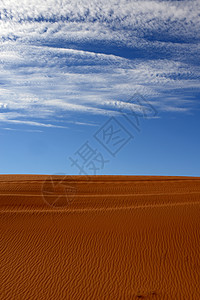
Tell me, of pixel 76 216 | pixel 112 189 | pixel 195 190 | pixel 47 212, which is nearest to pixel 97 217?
pixel 76 216

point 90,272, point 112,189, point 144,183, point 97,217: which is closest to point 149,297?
point 90,272

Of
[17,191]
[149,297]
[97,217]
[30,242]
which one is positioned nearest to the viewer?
[149,297]

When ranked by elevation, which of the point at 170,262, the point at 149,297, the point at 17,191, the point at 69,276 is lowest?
the point at 149,297

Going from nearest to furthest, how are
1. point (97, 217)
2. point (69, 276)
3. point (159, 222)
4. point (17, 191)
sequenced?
point (69, 276) → point (159, 222) → point (97, 217) → point (17, 191)

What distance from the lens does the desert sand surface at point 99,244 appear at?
10258mm

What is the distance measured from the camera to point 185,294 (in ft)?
32.2

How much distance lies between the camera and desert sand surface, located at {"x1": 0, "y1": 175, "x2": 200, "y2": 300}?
33.7ft

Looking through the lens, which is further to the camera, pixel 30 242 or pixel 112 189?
pixel 112 189

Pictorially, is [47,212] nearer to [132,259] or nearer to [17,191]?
[17,191]

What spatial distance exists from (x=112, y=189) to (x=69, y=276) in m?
11.5

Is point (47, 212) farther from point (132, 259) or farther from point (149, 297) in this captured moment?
point (149, 297)

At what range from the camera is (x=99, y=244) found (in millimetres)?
13188

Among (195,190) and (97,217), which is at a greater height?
(195,190)

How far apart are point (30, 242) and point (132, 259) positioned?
4372mm
